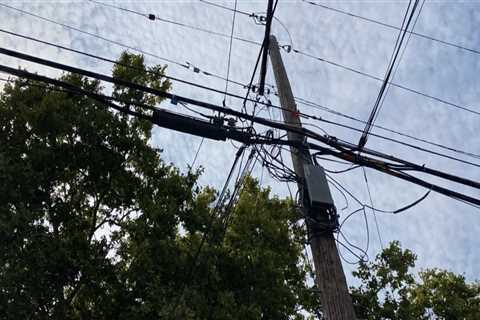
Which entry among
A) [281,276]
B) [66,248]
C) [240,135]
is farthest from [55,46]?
[281,276]

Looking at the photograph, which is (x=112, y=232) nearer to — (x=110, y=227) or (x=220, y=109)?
(x=110, y=227)

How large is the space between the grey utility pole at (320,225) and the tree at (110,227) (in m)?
1.77

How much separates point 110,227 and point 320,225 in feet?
20.3

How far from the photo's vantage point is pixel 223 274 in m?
10.3

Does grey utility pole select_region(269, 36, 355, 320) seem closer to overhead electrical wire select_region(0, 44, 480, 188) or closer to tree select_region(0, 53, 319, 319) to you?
overhead electrical wire select_region(0, 44, 480, 188)

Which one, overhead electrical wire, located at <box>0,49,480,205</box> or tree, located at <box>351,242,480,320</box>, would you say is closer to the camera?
overhead electrical wire, located at <box>0,49,480,205</box>

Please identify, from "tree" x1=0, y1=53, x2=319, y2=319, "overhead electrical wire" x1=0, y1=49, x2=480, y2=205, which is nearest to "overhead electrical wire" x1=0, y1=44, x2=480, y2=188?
"overhead electrical wire" x1=0, y1=49, x2=480, y2=205

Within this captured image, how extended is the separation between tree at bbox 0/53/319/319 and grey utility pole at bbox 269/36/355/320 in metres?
1.77

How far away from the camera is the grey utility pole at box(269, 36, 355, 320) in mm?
4527

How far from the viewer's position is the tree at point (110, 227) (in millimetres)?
8211

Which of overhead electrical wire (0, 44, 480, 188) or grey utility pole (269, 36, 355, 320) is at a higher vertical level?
overhead electrical wire (0, 44, 480, 188)

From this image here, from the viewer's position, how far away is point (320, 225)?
517 centimetres

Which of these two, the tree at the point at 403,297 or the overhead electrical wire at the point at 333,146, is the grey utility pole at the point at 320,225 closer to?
the overhead electrical wire at the point at 333,146

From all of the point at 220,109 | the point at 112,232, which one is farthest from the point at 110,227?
the point at 220,109
